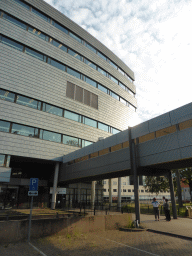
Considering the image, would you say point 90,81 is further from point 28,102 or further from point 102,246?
point 102,246

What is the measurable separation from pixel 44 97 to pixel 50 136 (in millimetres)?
5253

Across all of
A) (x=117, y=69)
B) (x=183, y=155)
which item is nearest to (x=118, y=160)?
(x=183, y=155)

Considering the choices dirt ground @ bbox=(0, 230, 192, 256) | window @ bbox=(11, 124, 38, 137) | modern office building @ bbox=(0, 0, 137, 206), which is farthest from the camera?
modern office building @ bbox=(0, 0, 137, 206)

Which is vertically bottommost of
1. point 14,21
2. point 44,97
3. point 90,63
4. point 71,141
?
point 71,141

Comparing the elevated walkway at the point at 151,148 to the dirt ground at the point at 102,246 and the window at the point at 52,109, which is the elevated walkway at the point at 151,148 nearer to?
the dirt ground at the point at 102,246

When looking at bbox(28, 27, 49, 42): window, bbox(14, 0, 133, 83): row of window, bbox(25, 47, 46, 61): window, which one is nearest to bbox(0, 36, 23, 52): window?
bbox(25, 47, 46, 61): window

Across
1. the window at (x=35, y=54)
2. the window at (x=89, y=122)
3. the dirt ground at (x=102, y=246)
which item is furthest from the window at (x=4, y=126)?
the dirt ground at (x=102, y=246)

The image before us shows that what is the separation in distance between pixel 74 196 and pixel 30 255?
2165cm

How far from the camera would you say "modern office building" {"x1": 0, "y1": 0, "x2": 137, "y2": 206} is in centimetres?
2181

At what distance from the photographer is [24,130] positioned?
22344 millimetres

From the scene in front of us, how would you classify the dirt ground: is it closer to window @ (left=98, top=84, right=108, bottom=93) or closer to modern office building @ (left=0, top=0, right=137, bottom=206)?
modern office building @ (left=0, top=0, right=137, bottom=206)

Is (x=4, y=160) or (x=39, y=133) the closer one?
(x=4, y=160)

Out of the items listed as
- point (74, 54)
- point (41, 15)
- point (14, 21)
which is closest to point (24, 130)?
point (14, 21)

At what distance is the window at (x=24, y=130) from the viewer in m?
21.6
